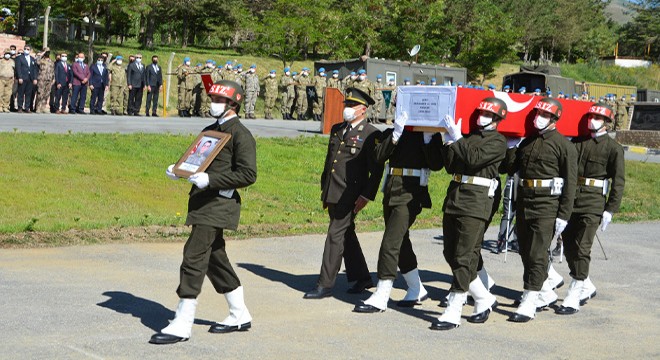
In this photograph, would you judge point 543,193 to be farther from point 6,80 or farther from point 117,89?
point 117,89

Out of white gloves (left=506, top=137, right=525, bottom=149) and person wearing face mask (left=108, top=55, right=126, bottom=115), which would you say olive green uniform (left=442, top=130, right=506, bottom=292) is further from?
person wearing face mask (left=108, top=55, right=126, bottom=115)

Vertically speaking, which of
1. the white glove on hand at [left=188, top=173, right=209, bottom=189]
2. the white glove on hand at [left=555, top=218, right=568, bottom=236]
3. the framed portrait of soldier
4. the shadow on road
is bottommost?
the shadow on road

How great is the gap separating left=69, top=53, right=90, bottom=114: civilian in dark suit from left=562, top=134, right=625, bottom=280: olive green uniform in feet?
62.8

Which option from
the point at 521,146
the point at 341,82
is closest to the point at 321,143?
the point at 341,82

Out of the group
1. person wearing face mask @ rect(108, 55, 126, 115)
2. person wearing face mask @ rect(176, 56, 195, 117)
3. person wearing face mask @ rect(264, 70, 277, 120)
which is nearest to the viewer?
person wearing face mask @ rect(108, 55, 126, 115)

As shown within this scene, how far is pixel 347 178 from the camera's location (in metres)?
9.52

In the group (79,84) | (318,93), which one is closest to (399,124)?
(79,84)

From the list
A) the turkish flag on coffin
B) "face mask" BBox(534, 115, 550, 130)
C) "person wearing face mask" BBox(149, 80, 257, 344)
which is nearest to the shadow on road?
"person wearing face mask" BBox(149, 80, 257, 344)

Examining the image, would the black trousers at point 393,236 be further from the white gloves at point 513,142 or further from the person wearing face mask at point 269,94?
the person wearing face mask at point 269,94

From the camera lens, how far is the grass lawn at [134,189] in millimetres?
13570

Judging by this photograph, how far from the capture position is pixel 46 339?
709cm

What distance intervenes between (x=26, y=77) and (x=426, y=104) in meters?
19.0

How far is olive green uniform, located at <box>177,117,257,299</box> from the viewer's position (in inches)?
292

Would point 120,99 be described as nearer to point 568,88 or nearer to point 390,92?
point 390,92
